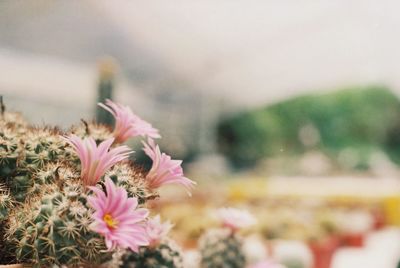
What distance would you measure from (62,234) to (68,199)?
0.06 meters

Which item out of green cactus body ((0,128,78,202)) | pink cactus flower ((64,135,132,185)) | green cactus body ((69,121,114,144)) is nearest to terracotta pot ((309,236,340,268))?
green cactus body ((69,121,114,144))

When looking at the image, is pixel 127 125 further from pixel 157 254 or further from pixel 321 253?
pixel 321 253

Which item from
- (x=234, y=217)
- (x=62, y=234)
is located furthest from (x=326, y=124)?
(x=62, y=234)

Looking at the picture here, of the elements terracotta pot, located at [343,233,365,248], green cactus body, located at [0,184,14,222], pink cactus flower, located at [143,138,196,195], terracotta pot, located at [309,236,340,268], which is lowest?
green cactus body, located at [0,184,14,222]

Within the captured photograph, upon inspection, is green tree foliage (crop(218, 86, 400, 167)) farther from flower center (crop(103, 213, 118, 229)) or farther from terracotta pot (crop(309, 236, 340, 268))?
flower center (crop(103, 213, 118, 229))

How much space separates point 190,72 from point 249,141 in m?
16.0

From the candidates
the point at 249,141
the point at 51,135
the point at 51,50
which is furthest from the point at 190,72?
the point at 51,135

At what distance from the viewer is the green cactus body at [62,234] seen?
3.91 ft

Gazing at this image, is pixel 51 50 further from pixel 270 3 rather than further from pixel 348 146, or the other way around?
pixel 348 146

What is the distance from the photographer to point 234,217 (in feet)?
7.58

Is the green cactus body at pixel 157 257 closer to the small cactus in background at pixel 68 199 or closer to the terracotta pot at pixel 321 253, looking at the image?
the small cactus in background at pixel 68 199

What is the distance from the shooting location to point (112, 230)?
1.13 m

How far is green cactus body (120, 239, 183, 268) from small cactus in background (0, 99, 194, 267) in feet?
0.87

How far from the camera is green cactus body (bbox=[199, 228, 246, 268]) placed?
2592 millimetres
